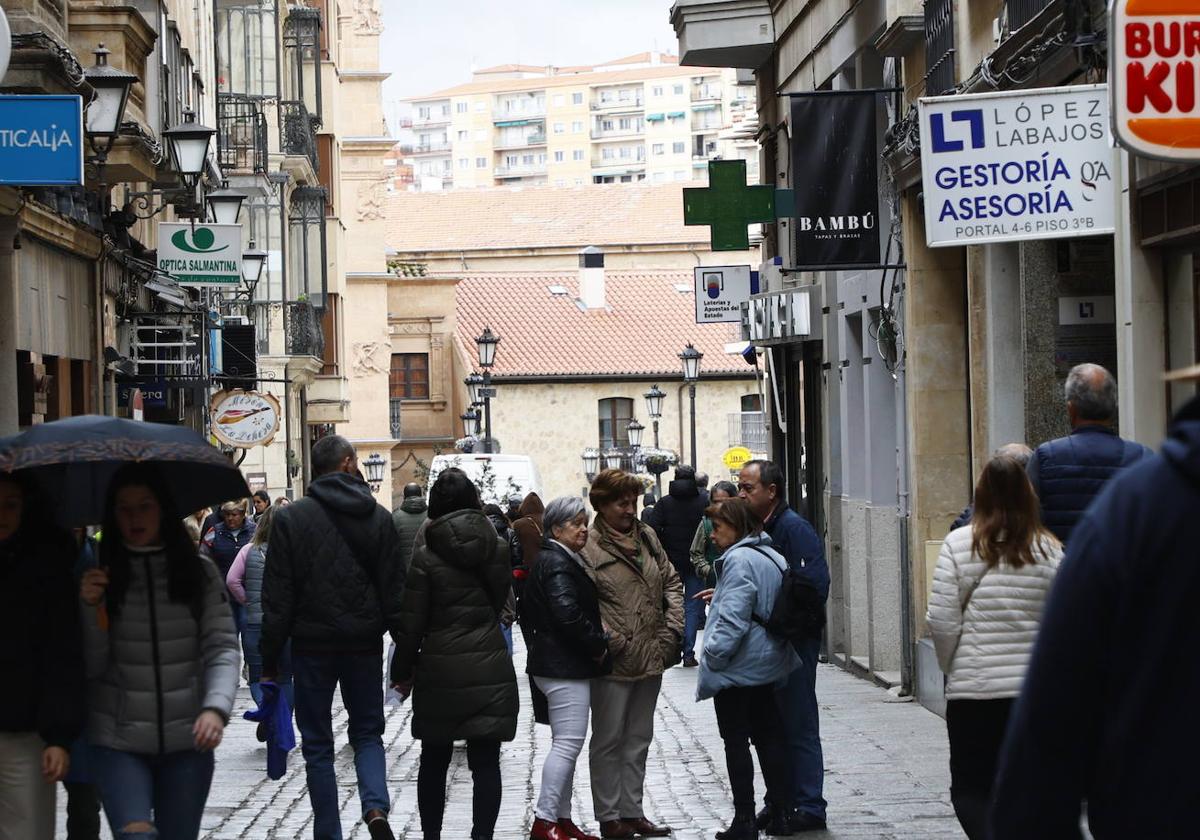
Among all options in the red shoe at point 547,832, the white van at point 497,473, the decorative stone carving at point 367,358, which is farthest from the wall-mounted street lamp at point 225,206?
the decorative stone carving at point 367,358

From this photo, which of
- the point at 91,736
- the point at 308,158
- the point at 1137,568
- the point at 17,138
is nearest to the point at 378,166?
the point at 308,158

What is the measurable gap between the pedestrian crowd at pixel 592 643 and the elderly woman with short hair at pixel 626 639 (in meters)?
0.01

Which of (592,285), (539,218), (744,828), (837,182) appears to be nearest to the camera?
(744,828)

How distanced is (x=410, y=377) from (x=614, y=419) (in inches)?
317

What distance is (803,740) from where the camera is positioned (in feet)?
32.7

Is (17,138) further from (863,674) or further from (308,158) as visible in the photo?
(308,158)

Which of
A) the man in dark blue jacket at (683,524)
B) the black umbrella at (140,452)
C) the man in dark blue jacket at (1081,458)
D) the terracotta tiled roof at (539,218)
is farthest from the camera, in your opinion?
the terracotta tiled roof at (539,218)

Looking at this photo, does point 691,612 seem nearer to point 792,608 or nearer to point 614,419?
point 792,608

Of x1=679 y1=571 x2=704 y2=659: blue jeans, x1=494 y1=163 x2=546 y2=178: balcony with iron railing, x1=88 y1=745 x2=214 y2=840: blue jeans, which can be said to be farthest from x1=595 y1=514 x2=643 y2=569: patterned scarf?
Answer: x1=494 y1=163 x2=546 y2=178: balcony with iron railing

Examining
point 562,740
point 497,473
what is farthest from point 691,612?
point 497,473

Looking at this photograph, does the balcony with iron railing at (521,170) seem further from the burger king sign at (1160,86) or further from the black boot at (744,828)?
the burger king sign at (1160,86)

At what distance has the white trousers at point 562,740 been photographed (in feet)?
31.6

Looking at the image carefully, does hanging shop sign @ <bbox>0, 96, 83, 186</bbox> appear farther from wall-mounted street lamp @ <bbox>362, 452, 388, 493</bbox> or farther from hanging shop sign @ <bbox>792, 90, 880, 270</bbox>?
wall-mounted street lamp @ <bbox>362, 452, 388, 493</bbox>

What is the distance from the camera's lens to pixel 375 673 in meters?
9.19
